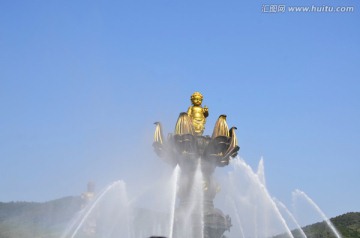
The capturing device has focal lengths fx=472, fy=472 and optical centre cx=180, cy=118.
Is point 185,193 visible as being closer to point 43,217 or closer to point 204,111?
point 204,111

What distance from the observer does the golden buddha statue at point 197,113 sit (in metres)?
19.6

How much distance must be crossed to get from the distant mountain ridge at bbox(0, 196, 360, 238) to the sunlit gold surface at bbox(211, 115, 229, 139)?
586cm

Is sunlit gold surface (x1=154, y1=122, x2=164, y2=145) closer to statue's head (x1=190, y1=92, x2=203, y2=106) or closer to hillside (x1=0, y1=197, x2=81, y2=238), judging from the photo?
statue's head (x1=190, y1=92, x2=203, y2=106)

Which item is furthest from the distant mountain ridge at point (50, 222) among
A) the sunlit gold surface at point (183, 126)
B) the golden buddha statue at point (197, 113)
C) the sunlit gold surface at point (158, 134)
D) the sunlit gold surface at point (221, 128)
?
the sunlit gold surface at point (221, 128)

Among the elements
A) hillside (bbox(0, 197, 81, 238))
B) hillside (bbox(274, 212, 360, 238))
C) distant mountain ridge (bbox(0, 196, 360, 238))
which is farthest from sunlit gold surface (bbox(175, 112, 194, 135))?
hillside (bbox(274, 212, 360, 238))

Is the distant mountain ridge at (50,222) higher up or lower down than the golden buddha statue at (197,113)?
higher up

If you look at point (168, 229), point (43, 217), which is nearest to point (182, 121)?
point (168, 229)

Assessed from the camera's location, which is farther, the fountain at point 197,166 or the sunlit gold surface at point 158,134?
the sunlit gold surface at point 158,134

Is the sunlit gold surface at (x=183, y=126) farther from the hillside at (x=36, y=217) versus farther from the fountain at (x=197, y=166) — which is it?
the hillside at (x=36, y=217)

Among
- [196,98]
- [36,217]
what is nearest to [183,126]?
[196,98]

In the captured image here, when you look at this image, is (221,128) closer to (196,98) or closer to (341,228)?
(196,98)

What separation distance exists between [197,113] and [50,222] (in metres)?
46.0

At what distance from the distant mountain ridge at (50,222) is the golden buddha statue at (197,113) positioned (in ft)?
17.6

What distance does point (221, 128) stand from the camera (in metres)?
19.0
